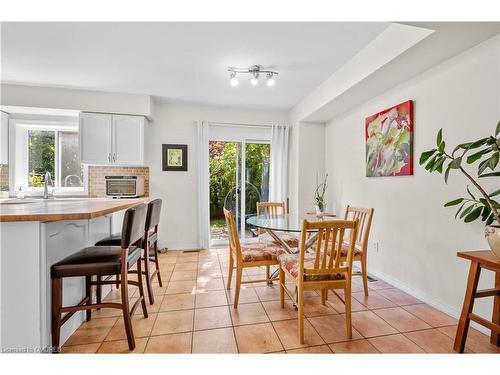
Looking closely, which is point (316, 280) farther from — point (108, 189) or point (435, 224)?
point (108, 189)

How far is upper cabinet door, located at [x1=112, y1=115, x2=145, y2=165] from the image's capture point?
369cm

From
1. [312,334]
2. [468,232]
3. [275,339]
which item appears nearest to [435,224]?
[468,232]

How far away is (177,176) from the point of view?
4211 millimetres

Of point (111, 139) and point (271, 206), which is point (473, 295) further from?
point (111, 139)

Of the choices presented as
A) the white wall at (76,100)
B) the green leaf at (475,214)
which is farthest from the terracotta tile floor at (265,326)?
the white wall at (76,100)

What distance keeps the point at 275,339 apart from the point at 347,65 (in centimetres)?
273

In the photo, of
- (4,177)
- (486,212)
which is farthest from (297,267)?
(4,177)

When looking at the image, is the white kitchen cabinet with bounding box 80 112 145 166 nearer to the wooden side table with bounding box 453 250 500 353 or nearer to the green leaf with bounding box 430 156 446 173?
the green leaf with bounding box 430 156 446 173

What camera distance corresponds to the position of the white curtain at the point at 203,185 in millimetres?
4172

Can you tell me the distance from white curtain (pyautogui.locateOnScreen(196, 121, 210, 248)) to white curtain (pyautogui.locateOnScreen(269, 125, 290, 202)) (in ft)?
3.81

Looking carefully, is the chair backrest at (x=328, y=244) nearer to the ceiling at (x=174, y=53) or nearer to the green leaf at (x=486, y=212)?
the green leaf at (x=486, y=212)

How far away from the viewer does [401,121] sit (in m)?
2.57

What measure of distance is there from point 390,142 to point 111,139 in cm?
370

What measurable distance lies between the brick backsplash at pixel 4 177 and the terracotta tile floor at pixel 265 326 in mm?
2750
